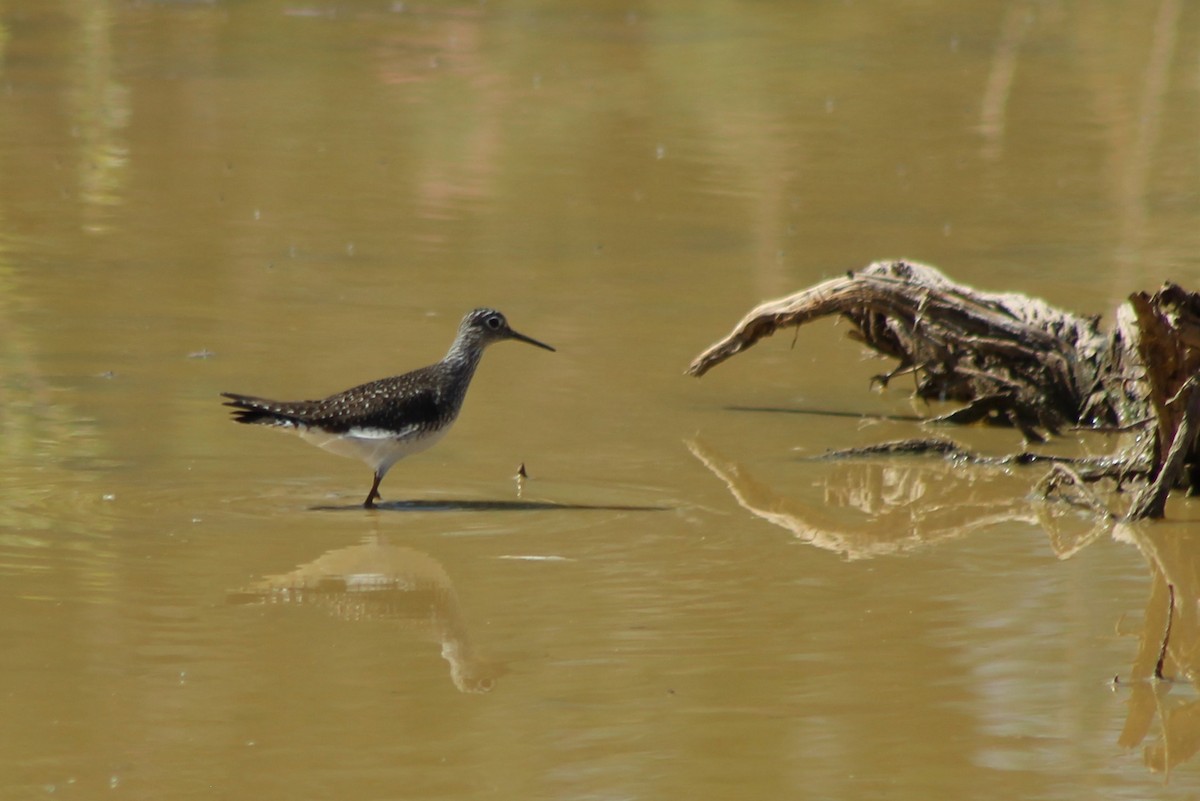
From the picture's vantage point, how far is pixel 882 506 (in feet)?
34.4

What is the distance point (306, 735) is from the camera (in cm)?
687

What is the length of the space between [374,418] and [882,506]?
98.9 inches

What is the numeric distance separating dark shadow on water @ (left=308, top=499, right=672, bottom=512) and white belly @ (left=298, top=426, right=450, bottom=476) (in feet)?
0.71

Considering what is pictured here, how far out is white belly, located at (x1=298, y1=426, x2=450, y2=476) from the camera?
1016cm

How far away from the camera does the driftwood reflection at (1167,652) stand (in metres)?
7.04

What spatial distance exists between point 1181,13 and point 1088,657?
2168 cm

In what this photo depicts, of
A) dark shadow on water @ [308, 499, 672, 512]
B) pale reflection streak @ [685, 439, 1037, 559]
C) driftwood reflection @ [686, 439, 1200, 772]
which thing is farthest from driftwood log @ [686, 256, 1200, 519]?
dark shadow on water @ [308, 499, 672, 512]

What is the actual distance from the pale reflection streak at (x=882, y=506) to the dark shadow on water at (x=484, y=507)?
645mm

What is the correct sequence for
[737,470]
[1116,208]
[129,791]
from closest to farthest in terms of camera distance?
1. [129,791]
2. [737,470]
3. [1116,208]

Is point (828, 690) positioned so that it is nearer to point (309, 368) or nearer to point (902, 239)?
point (309, 368)

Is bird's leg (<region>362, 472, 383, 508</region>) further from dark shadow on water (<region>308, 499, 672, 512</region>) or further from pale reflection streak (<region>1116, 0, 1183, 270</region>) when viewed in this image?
pale reflection streak (<region>1116, 0, 1183, 270</region>)

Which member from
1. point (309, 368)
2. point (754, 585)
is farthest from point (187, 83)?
point (754, 585)

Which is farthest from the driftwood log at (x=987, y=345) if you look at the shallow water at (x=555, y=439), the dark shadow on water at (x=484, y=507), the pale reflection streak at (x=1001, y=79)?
the pale reflection streak at (x=1001, y=79)

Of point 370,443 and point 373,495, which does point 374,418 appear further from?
point 373,495
